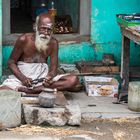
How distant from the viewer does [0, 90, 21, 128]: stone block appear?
20.5ft

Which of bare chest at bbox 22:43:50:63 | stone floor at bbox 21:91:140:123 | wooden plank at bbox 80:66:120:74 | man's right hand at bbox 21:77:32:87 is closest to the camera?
stone floor at bbox 21:91:140:123

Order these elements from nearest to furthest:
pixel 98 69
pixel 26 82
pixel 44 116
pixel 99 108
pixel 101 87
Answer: pixel 44 116 < pixel 26 82 < pixel 99 108 < pixel 101 87 < pixel 98 69

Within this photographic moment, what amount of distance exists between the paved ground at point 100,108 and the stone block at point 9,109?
1.01 metres

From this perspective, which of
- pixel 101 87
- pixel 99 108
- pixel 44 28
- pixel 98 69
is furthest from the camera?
pixel 98 69

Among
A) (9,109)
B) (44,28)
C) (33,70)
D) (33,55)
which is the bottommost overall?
(9,109)

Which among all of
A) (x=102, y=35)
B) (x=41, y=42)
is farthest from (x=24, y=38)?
(x=102, y=35)

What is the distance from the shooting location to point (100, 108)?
289 inches

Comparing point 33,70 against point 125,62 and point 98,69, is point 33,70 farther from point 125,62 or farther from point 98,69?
point 125,62

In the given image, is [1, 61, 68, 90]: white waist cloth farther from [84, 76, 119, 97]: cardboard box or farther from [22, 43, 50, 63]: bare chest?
[84, 76, 119, 97]: cardboard box

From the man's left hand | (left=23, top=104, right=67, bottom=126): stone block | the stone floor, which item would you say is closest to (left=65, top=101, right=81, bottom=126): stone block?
(left=23, top=104, right=67, bottom=126): stone block

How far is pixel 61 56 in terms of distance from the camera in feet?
28.2

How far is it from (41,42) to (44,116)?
135 cm

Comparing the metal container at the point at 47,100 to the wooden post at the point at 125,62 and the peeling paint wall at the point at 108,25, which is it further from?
the peeling paint wall at the point at 108,25

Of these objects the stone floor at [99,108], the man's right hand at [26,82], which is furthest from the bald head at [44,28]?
the stone floor at [99,108]
